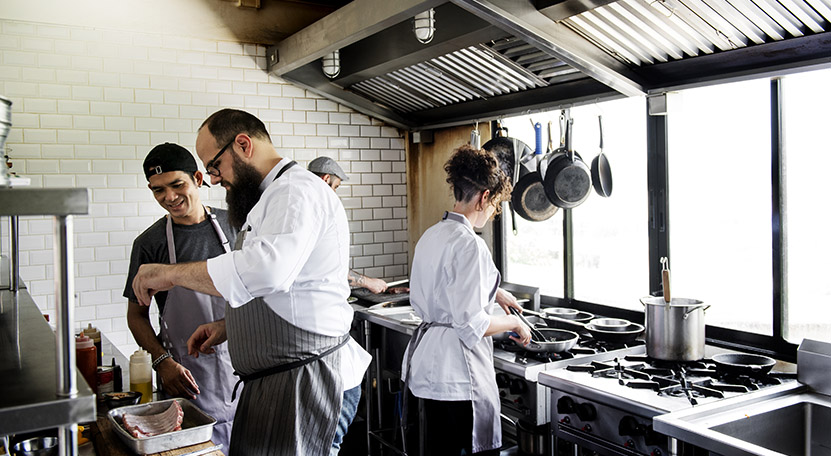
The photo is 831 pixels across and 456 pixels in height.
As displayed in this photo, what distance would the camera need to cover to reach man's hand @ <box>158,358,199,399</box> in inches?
108

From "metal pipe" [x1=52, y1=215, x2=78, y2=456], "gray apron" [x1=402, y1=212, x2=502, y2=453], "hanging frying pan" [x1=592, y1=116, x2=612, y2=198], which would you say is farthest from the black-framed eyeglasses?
"hanging frying pan" [x1=592, y1=116, x2=612, y2=198]

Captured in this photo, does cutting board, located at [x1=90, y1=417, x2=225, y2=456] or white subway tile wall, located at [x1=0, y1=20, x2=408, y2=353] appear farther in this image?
white subway tile wall, located at [x1=0, y1=20, x2=408, y2=353]

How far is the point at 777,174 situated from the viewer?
3164 millimetres

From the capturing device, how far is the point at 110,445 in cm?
212

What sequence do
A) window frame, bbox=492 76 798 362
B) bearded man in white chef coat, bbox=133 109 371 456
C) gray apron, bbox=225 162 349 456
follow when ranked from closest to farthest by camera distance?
bearded man in white chef coat, bbox=133 109 371 456 → gray apron, bbox=225 162 349 456 → window frame, bbox=492 76 798 362

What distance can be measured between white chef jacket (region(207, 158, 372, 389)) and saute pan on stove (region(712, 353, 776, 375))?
1.58 meters

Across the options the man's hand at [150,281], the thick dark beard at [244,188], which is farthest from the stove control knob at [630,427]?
the man's hand at [150,281]

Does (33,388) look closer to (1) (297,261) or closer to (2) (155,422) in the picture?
(1) (297,261)

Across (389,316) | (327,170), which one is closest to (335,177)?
(327,170)

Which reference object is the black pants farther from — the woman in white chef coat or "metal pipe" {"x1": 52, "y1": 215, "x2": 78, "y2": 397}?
"metal pipe" {"x1": 52, "y1": 215, "x2": 78, "y2": 397}

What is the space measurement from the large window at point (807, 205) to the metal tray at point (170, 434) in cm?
259

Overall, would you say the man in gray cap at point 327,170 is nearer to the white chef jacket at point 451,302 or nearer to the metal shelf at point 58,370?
the white chef jacket at point 451,302

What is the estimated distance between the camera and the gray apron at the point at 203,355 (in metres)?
2.93

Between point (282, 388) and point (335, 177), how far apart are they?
287 cm
